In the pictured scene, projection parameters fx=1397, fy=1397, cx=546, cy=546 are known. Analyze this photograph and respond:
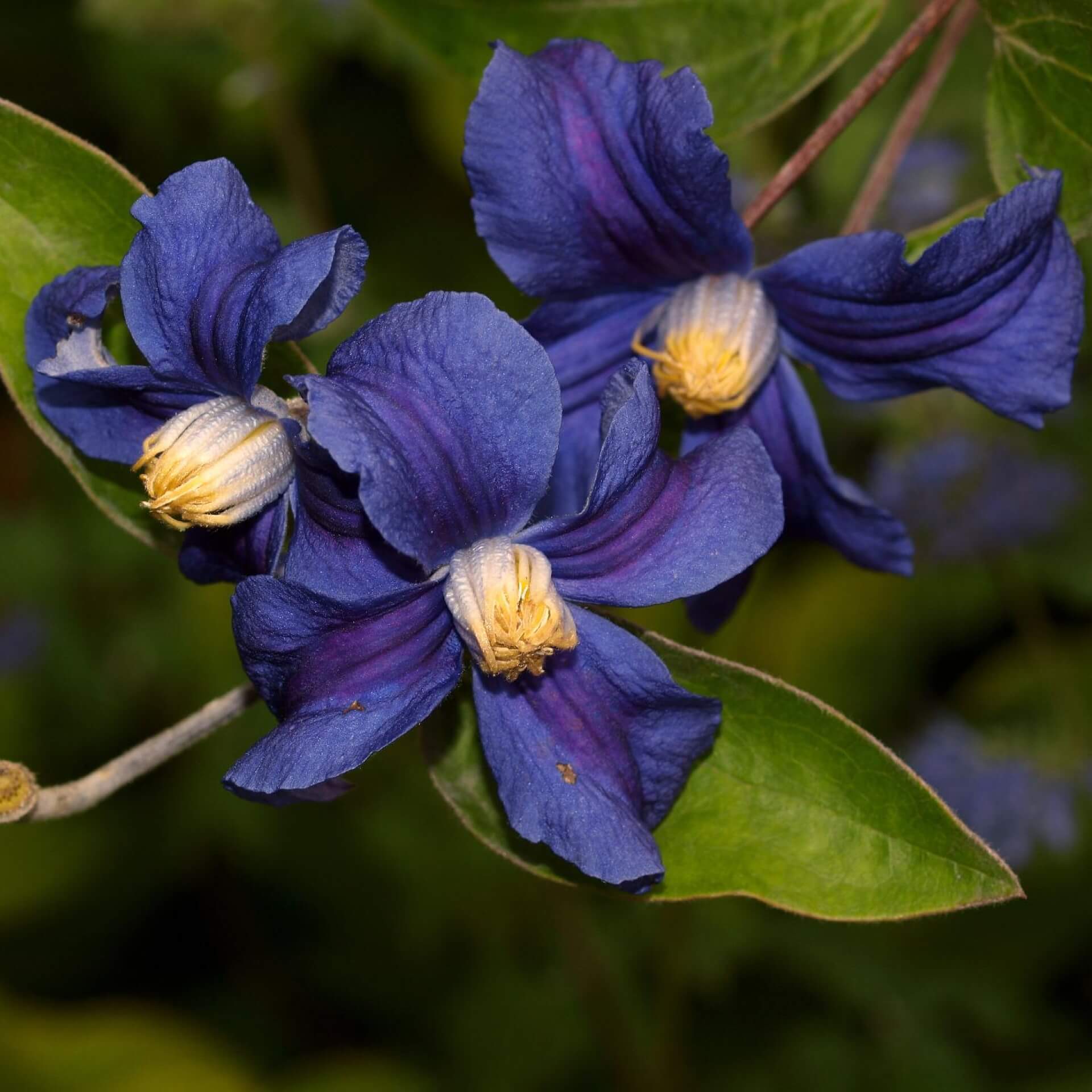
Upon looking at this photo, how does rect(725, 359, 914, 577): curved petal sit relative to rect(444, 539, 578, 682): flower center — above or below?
below

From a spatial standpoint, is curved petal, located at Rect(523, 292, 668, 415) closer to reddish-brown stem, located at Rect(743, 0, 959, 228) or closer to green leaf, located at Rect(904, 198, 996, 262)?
reddish-brown stem, located at Rect(743, 0, 959, 228)

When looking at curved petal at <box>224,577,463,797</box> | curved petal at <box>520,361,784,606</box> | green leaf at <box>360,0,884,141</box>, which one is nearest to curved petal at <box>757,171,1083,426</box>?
curved petal at <box>520,361,784,606</box>

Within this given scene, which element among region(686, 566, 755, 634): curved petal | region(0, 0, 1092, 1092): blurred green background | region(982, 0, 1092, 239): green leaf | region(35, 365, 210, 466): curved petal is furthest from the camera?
region(0, 0, 1092, 1092): blurred green background

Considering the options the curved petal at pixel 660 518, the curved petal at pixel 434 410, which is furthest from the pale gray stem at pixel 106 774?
the curved petal at pixel 660 518

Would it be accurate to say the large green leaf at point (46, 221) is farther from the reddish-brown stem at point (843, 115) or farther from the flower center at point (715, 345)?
the reddish-brown stem at point (843, 115)

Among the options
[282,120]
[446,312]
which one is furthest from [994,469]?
[446,312]

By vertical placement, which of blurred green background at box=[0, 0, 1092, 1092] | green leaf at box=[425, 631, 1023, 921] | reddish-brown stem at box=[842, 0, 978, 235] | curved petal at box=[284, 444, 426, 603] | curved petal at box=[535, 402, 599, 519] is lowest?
blurred green background at box=[0, 0, 1092, 1092]

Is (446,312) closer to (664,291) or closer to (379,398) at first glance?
(379,398)

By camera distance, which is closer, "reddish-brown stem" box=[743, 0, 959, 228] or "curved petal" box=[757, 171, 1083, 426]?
"curved petal" box=[757, 171, 1083, 426]
